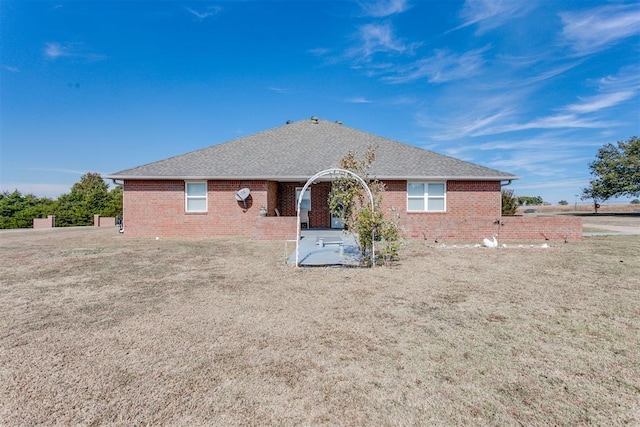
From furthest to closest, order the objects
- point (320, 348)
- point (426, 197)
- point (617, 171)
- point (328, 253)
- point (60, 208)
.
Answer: point (617, 171) < point (60, 208) < point (426, 197) < point (328, 253) < point (320, 348)

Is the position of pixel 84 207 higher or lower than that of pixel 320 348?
higher

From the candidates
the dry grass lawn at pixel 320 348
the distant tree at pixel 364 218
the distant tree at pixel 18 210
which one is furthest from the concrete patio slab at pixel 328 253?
the distant tree at pixel 18 210

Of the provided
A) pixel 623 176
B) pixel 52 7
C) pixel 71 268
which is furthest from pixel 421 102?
pixel 623 176

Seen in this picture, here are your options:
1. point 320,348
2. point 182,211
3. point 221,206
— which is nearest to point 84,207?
point 182,211

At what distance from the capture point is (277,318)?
4.81 m

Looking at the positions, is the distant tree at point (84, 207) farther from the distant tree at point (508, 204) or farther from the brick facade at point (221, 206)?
the distant tree at point (508, 204)

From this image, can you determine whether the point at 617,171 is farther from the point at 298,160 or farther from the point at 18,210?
the point at 18,210

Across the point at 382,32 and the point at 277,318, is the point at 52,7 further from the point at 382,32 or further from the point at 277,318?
the point at 277,318

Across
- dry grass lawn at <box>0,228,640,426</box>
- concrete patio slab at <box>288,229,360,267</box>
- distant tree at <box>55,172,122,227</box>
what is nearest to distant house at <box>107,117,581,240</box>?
concrete patio slab at <box>288,229,360,267</box>

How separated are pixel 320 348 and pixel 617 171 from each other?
5602 cm

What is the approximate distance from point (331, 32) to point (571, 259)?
1707cm

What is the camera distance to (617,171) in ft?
139

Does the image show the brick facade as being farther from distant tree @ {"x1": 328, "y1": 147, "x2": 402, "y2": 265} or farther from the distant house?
distant tree @ {"x1": 328, "y1": 147, "x2": 402, "y2": 265}

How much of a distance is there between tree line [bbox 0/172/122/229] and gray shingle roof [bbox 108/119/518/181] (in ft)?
53.6
